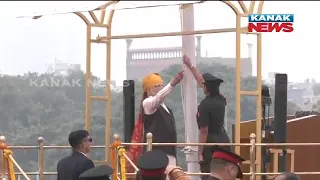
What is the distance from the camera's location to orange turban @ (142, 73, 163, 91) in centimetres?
943

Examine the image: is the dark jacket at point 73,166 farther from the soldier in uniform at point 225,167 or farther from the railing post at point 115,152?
the soldier in uniform at point 225,167

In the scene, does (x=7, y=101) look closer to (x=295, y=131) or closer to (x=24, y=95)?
(x=24, y=95)

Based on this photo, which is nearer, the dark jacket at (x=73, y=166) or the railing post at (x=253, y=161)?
the dark jacket at (x=73, y=166)

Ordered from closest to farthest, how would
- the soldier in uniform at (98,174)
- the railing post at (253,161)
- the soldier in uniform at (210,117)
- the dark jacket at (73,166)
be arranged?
the soldier in uniform at (98,174) → the dark jacket at (73,166) → the railing post at (253,161) → the soldier in uniform at (210,117)

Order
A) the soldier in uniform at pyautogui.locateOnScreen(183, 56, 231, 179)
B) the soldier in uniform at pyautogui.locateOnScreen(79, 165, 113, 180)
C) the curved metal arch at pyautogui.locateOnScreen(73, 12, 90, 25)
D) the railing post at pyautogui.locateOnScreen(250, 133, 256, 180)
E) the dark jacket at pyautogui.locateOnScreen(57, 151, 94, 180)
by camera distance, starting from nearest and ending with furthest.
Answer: the soldier in uniform at pyautogui.locateOnScreen(79, 165, 113, 180) → the dark jacket at pyautogui.locateOnScreen(57, 151, 94, 180) → the railing post at pyautogui.locateOnScreen(250, 133, 256, 180) → the soldier in uniform at pyautogui.locateOnScreen(183, 56, 231, 179) → the curved metal arch at pyautogui.locateOnScreen(73, 12, 90, 25)

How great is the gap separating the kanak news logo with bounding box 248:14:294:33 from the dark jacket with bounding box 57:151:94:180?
2.42 m

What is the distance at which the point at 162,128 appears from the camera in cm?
936

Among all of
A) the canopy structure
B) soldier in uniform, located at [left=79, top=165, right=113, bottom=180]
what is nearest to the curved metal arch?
the canopy structure

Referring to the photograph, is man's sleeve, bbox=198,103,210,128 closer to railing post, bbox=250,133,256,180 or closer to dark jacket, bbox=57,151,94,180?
railing post, bbox=250,133,256,180

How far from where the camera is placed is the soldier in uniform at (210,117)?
8859mm

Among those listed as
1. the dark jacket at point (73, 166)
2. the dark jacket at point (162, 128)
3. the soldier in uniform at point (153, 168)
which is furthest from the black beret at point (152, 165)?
the dark jacket at point (162, 128)

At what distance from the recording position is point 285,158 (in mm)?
9031

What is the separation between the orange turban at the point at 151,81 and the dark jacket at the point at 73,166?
1.99 m

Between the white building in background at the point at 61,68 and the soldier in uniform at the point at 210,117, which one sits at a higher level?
the white building in background at the point at 61,68
